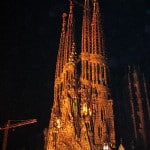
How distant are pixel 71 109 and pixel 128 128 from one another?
987cm

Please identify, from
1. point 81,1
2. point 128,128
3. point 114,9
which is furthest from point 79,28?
point 128,128

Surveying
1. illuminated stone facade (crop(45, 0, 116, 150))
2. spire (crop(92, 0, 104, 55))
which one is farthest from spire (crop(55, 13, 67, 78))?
spire (crop(92, 0, 104, 55))

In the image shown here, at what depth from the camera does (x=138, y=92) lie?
43969mm

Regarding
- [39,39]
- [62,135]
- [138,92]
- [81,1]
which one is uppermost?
[81,1]

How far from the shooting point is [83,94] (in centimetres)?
3862

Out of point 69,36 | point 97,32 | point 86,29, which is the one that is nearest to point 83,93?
point 97,32

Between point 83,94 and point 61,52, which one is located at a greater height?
point 61,52

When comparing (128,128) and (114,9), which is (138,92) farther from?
(114,9)

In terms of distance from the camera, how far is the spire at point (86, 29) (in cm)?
4306

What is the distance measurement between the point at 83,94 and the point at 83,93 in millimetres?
128

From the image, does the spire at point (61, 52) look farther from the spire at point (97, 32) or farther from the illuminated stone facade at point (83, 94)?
the spire at point (97, 32)

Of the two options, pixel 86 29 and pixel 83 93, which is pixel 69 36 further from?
pixel 83 93

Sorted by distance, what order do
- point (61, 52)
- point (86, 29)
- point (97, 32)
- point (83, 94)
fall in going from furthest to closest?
1. point (61, 52)
2. point (86, 29)
3. point (97, 32)
4. point (83, 94)

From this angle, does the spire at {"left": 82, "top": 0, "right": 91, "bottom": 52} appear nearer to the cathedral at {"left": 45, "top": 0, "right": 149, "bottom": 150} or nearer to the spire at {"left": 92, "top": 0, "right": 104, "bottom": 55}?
the cathedral at {"left": 45, "top": 0, "right": 149, "bottom": 150}
